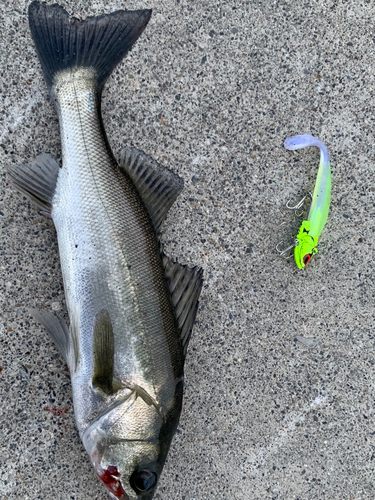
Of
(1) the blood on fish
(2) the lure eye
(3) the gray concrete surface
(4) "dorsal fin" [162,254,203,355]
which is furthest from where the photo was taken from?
(2) the lure eye

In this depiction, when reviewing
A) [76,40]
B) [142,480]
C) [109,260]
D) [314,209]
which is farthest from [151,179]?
[142,480]

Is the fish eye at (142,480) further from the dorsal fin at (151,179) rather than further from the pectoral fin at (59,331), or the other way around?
the dorsal fin at (151,179)

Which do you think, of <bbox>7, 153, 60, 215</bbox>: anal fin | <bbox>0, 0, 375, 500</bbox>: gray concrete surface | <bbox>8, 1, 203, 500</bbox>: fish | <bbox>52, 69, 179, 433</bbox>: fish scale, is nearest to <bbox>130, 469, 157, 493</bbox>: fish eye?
<bbox>8, 1, 203, 500</bbox>: fish

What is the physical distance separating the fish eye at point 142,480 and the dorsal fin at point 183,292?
57cm

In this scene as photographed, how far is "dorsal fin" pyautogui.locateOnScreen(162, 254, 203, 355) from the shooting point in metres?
2.06

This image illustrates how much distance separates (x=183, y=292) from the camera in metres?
2.07

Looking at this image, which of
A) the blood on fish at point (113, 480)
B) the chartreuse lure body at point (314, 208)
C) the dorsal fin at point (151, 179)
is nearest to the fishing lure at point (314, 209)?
the chartreuse lure body at point (314, 208)

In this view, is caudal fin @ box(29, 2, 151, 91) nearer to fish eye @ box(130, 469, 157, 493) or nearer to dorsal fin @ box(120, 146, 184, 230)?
dorsal fin @ box(120, 146, 184, 230)

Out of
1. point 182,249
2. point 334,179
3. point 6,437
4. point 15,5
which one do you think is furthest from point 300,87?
point 6,437

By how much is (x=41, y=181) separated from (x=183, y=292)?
93 cm

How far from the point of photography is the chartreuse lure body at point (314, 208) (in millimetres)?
2408

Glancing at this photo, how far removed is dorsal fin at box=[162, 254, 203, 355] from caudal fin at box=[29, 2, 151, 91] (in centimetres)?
105

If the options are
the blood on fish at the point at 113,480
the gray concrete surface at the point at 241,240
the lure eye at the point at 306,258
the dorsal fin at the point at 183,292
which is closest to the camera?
the blood on fish at the point at 113,480

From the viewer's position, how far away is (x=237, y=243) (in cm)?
247
